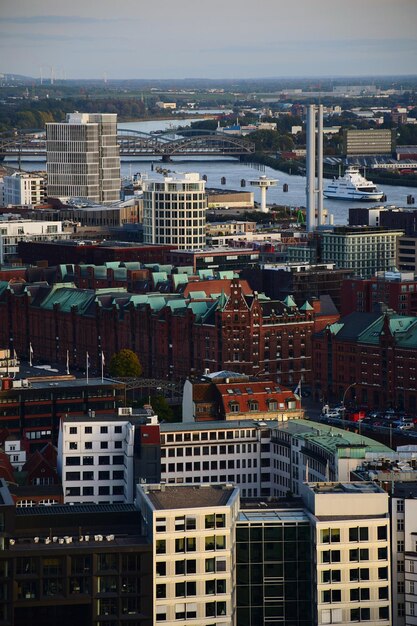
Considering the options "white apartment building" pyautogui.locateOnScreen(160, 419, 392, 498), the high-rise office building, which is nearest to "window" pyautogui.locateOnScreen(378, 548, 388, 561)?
"white apartment building" pyautogui.locateOnScreen(160, 419, 392, 498)

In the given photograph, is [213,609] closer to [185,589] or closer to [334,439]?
[185,589]

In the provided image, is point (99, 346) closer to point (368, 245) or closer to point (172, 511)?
point (368, 245)

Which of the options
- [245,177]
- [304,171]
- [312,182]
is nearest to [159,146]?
[304,171]

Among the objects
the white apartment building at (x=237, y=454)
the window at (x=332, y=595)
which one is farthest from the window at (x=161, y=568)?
the white apartment building at (x=237, y=454)

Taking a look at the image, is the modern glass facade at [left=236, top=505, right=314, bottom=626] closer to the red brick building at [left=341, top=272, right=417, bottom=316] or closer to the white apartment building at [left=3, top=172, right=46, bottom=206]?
the red brick building at [left=341, top=272, right=417, bottom=316]

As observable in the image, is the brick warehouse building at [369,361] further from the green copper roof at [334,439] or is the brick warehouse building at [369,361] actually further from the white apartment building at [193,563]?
the white apartment building at [193,563]

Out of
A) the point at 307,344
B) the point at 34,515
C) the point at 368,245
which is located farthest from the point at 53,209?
the point at 34,515
